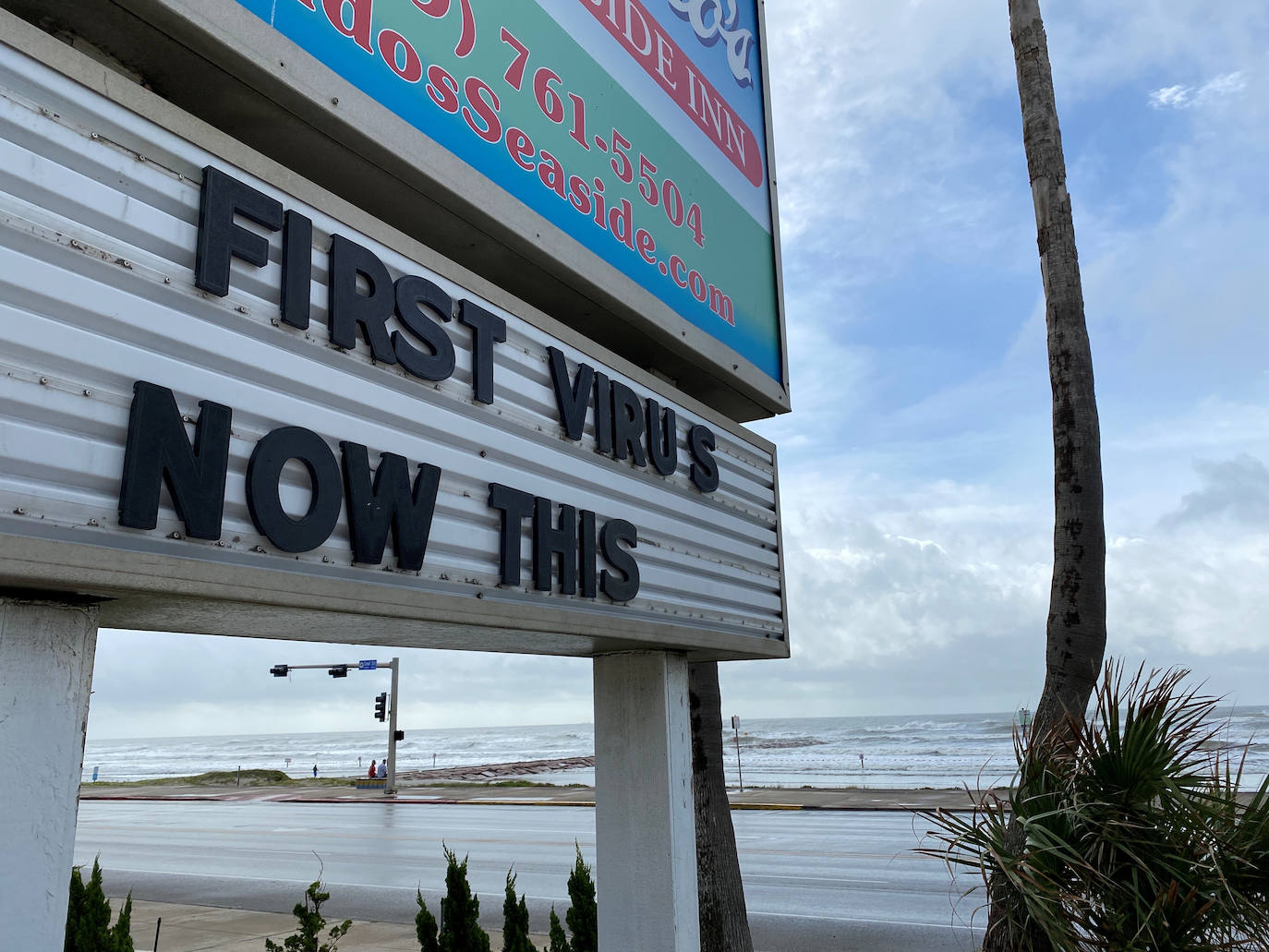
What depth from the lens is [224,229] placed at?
2.50 meters

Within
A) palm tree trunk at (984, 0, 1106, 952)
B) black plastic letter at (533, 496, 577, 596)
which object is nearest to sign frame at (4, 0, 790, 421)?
black plastic letter at (533, 496, 577, 596)

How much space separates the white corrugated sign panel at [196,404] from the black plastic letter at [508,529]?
40 mm

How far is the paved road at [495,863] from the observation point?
42.9ft

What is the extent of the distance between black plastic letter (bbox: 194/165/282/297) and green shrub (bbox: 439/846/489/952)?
587cm

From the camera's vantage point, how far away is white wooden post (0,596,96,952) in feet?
6.79

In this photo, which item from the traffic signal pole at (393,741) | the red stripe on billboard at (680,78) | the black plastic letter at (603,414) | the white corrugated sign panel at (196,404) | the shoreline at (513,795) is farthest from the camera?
the traffic signal pole at (393,741)

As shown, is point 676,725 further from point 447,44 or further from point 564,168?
point 447,44

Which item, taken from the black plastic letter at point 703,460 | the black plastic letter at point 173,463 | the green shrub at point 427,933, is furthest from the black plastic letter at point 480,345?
the green shrub at point 427,933

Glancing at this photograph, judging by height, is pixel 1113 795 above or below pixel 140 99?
below

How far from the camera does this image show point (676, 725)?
4.61 m

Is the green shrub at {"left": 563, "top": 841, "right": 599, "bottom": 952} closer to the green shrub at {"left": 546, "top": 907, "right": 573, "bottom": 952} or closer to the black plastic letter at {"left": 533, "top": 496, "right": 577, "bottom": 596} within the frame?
the green shrub at {"left": 546, "top": 907, "right": 573, "bottom": 952}

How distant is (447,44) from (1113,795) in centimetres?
434

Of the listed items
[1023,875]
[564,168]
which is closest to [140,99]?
[564,168]

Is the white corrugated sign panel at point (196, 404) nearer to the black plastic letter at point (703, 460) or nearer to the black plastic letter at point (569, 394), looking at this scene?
the black plastic letter at point (569, 394)
